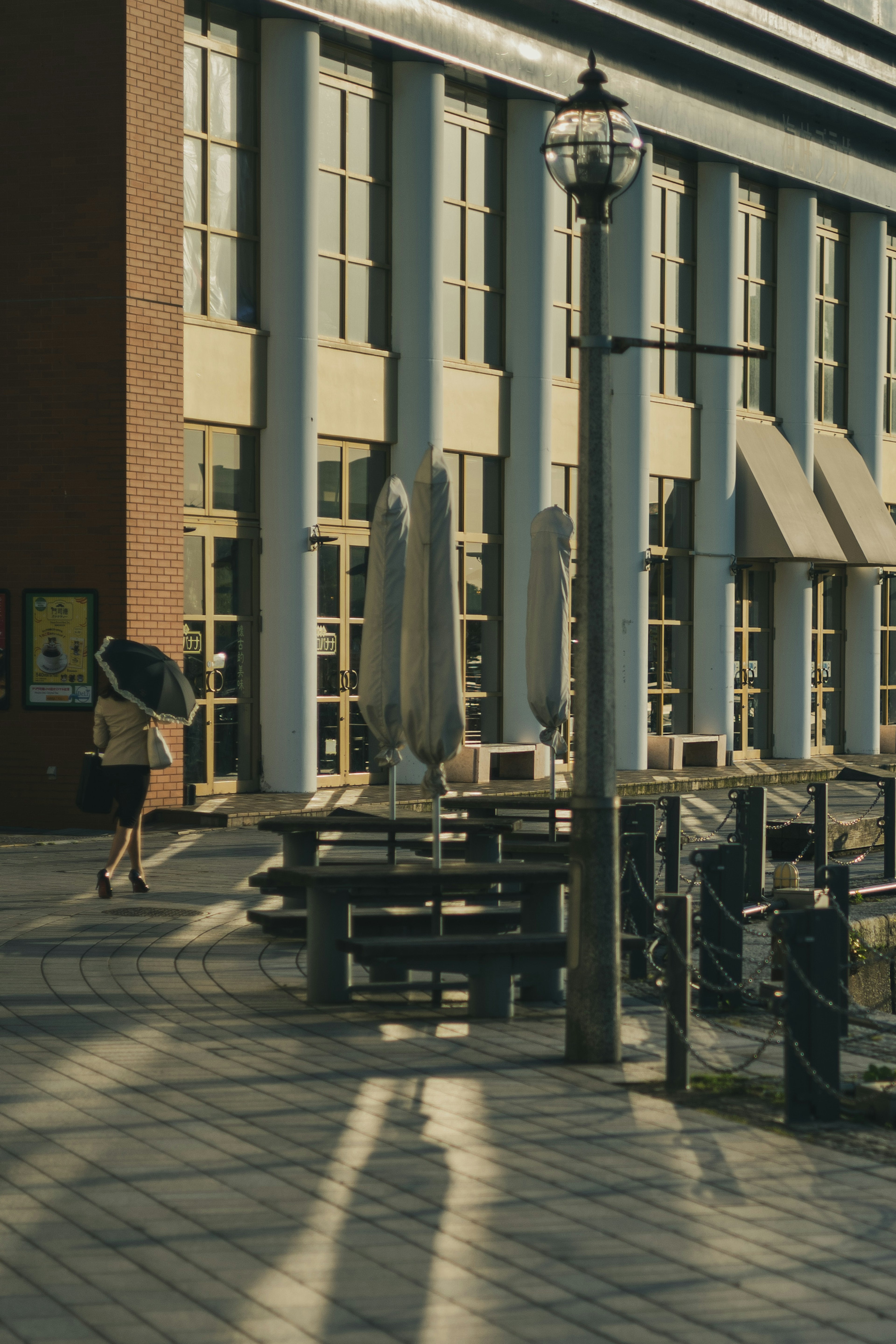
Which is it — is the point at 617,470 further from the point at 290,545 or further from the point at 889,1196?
the point at 889,1196

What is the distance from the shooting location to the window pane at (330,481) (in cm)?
2266

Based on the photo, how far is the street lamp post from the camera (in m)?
7.87

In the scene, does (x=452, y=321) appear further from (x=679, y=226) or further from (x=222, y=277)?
(x=679, y=226)

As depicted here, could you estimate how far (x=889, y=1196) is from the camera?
19.5 feet

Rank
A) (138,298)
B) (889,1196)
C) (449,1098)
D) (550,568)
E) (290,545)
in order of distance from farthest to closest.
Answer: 1. (290,545)
2. (138,298)
3. (550,568)
4. (449,1098)
5. (889,1196)

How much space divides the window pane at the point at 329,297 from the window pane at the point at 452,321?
206 cm

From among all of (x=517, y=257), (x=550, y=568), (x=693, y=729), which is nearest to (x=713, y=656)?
(x=693, y=729)

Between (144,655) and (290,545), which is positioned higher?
(290,545)

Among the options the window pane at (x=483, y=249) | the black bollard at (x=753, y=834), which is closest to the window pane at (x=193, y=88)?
the window pane at (x=483, y=249)

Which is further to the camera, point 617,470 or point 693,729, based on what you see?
point 693,729

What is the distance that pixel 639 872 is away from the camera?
12.0 metres

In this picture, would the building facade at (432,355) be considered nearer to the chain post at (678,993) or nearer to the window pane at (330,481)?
the window pane at (330,481)

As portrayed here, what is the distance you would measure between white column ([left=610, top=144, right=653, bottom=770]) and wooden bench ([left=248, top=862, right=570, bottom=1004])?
16.9 metres

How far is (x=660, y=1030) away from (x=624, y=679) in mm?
18568
